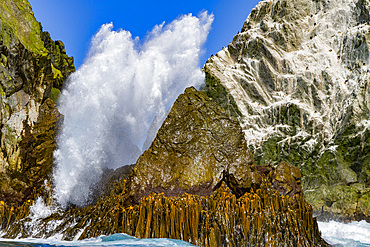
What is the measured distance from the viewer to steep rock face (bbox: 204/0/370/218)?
2256 centimetres

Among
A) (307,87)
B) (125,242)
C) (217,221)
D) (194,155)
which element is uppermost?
(307,87)

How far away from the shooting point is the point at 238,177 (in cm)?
954

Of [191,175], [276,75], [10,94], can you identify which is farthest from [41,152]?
[276,75]

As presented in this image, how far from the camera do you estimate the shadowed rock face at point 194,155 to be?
9039mm

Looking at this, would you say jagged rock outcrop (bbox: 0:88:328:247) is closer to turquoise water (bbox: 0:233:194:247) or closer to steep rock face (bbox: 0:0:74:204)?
turquoise water (bbox: 0:233:194:247)

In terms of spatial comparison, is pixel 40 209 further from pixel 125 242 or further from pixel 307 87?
pixel 307 87

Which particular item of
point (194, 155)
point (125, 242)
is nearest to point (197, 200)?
point (125, 242)

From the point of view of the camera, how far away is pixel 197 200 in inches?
302

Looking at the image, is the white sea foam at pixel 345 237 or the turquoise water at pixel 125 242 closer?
the turquoise water at pixel 125 242

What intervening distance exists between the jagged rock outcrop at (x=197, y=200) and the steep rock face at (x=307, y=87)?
13150 millimetres

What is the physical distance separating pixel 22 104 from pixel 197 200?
34.8 feet

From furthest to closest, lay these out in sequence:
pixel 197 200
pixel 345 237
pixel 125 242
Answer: pixel 345 237 < pixel 197 200 < pixel 125 242

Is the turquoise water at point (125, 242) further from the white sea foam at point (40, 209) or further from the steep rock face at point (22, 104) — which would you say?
the steep rock face at point (22, 104)

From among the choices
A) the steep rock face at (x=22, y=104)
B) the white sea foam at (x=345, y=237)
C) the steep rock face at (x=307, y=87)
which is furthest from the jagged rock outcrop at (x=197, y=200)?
the steep rock face at (x=307, y=87)
